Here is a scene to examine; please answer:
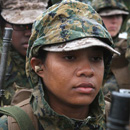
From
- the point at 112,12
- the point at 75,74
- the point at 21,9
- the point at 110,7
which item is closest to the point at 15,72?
the point at 21,9

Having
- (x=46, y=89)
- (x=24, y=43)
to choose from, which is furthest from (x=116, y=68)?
(x=46, y=89)

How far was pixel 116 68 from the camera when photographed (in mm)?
6566

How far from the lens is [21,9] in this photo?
558 centimetres

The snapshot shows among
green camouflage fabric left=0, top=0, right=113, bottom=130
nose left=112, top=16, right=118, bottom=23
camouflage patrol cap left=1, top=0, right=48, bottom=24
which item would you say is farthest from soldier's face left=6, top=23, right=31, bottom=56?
nose left=112, top=16, right=118, bottom=23

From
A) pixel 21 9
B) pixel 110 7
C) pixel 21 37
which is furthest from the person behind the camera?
pixel 110 7

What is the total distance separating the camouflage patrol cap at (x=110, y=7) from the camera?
26.0ft

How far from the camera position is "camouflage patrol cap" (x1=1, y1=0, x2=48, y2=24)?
545 centimetres

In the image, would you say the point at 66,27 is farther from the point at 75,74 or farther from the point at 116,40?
the point at 116,40

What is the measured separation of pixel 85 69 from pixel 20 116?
59 cm

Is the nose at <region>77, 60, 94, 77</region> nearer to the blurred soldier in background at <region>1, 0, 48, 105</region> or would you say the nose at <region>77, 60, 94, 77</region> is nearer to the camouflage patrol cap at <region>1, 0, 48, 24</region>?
the blurred soldier in background at <region>1, 0, 48, 105</region>

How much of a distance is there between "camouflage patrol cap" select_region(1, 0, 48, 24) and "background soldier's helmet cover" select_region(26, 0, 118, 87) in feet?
8.14

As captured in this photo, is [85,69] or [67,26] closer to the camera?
[85,69]

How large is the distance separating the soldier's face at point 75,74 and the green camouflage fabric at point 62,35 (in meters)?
0.11

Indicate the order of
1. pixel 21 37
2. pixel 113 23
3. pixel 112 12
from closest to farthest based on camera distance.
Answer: pixel 21 37
pixel 113 23
pixel 112 12
